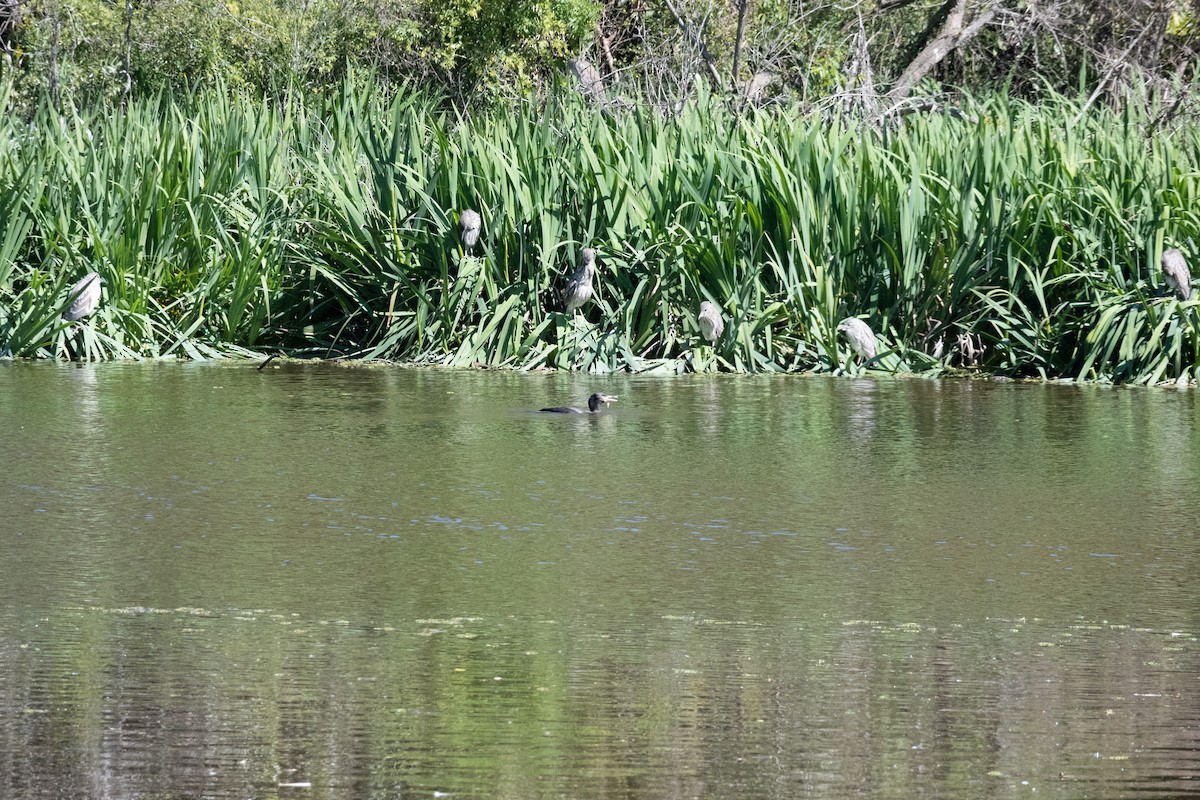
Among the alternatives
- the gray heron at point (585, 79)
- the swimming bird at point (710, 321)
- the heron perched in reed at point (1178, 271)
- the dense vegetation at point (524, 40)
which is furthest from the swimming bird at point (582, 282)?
the dense vegetation at point (524, 40)

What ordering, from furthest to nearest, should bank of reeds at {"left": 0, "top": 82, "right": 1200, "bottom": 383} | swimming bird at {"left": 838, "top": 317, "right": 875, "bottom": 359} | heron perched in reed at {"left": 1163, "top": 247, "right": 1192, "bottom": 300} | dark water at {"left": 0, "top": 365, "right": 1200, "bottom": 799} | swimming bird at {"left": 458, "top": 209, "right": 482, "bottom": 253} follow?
swimming bird at {"left": 458, "top": 209, "right": 482, "bottom": 253} < bank of reeds at {"left": 0, "top": 82, "right": 1200, "bottom": 383} < swimming bird at {"left": 838, "top": 317, "right": 875, "bottom": 359} < heron perched in reed at {"left": 1163, "top": 247, "right": 1192, "bottom": 300} < dark water at {"left": 0, "top": 365, "right": 1200, "bottom": 799}

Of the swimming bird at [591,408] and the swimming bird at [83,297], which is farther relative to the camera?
the swimming bird at [83,297]

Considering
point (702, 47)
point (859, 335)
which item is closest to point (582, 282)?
point (859, 335)

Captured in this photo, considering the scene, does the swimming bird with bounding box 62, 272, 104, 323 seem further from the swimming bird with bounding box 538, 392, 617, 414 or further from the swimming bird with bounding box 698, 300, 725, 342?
the swimming bird with bounding box 698, 300, 725, 342

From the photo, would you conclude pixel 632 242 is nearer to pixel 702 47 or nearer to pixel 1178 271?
pixel 1178 271

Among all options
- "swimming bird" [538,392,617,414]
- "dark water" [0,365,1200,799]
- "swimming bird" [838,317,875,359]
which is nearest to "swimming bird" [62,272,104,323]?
"dark water" [0,365,1200,799]

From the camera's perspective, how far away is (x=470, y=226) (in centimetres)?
944

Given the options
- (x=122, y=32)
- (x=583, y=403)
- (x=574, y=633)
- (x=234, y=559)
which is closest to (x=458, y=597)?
(x=574, y=633)

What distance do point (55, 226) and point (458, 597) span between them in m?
6.35

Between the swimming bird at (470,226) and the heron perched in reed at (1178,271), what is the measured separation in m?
3.59

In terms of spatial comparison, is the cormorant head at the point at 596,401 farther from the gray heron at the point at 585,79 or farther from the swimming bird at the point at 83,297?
the gray heron at the point at 585,79

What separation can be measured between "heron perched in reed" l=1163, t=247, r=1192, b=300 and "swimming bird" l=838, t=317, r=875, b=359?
1495mm

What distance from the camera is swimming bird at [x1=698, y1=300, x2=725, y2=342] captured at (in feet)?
29.3

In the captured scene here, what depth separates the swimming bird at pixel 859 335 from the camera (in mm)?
8883
